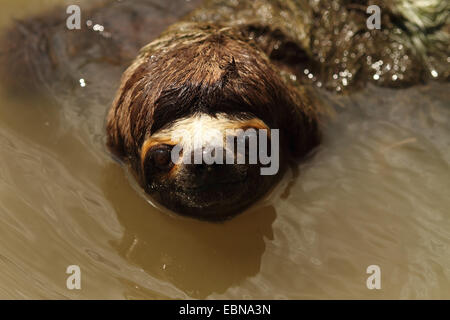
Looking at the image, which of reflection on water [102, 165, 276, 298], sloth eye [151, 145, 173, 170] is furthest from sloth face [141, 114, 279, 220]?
reflection on water [102, 165, 276, 298]

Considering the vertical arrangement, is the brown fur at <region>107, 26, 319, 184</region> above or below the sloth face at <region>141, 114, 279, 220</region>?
above

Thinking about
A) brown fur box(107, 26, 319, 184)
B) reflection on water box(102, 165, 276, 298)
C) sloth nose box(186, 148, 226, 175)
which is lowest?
reflection on water box(102, 165, 276, 298)

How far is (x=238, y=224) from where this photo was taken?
411 centimetres

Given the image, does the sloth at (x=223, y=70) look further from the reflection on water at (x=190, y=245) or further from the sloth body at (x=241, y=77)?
the reflection on water at (x=190, y=245)

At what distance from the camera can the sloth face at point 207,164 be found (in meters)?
3.57

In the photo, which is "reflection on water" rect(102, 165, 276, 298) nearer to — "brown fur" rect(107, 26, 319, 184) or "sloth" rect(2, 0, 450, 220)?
"sloth" rect(2, 0, 450, 220)

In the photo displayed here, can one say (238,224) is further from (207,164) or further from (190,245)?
(207,164)

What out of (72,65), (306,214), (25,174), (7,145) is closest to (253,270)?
(306,214)

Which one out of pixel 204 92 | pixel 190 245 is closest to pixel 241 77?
pixel 204 92

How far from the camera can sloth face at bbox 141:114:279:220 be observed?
3.57 metres

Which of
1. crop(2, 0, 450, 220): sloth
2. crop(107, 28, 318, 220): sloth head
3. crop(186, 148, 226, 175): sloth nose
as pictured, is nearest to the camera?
crop(186, 148, 226, 175): sloth nose

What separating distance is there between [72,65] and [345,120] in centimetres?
258

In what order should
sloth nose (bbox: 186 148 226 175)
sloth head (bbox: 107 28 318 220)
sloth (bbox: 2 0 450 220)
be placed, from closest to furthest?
sloth nose (bbox: 186 148 226 175)
sloth head (bbox: 107 28 318 220)
sloth (bbox: 2 0 450 220)

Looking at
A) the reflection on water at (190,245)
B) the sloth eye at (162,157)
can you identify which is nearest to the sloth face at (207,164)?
the sloth eye at (162,157)
